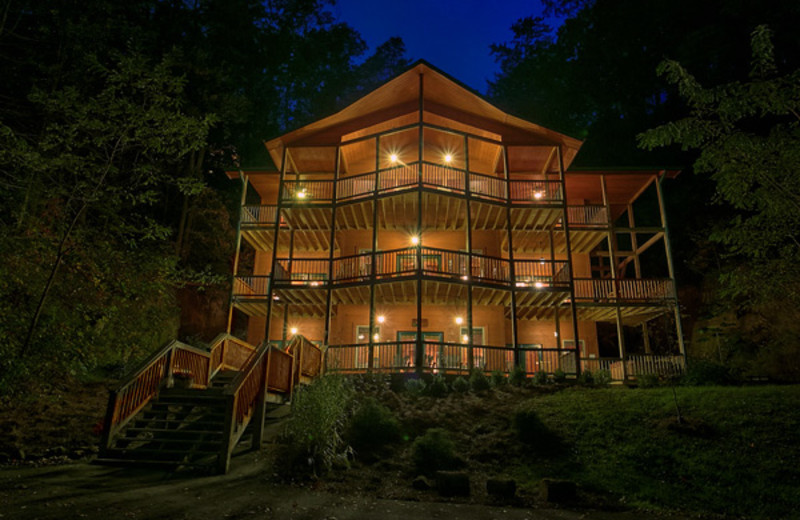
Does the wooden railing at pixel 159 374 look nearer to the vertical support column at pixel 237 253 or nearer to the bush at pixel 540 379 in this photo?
the vertical support column at pixel 237 253

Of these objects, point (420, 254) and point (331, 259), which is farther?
point (331, 259)

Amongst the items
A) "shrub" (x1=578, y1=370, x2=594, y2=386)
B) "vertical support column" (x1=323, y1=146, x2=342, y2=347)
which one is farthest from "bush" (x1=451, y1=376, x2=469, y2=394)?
"vertical support column" (x1=323, y1=146, x2=342, y2=347)

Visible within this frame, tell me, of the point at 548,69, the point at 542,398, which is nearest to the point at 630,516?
the point at 542,398

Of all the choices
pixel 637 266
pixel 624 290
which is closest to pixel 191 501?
pixel 624 290

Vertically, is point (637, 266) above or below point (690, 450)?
above

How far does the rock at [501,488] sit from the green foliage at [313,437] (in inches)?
97.4

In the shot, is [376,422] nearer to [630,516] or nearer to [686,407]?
[630,516]

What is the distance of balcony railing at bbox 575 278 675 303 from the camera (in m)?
19.2

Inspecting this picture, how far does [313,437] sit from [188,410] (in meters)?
3.46

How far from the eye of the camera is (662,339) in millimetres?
24594

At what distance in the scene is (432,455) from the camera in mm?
8211

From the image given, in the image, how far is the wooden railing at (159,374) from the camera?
26.9 ft

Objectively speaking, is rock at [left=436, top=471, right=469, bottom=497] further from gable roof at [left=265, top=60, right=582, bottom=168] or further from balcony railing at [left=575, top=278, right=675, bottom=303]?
gable roof at [left=265, top=60, right=582, bottom=168]

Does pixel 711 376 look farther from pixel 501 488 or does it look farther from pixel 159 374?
pixel 159 374
